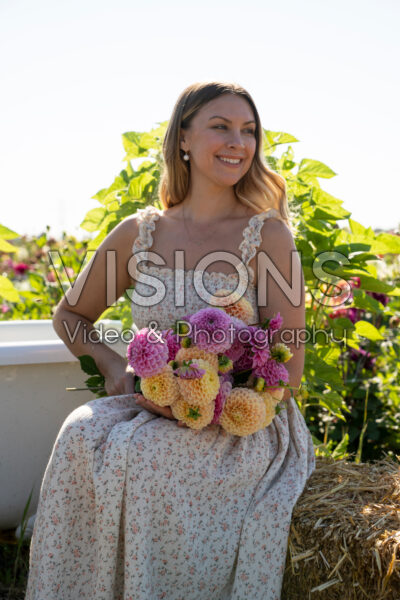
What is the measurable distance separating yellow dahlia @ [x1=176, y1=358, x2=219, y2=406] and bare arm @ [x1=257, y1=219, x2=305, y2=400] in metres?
0.39

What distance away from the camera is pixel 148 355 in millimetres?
1515

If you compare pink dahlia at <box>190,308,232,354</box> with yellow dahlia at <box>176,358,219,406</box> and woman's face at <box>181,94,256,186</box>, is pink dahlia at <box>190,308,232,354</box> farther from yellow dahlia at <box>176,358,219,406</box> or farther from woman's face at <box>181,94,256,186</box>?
→ woman's face at <box>181,94,256,186</box>

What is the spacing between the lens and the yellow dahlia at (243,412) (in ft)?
5.17

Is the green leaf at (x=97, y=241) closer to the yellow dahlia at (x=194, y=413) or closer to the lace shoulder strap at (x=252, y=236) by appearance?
the lace shoulder strap at (x=252, y=236)

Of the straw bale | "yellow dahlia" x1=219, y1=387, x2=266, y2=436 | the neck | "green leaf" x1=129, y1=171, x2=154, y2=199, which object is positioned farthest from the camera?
"green leaf" x1=129, y1=171, x2=154, y2=199

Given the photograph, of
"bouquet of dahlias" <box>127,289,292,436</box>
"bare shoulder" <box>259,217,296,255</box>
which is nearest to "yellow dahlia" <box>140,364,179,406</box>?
"bouquet of dahlias" <box>127,289,292,436</box>

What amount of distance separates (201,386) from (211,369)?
0.05 metres

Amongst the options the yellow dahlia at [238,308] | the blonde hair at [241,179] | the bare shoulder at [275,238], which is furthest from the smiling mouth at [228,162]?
the yellow dahlia at [238,308]

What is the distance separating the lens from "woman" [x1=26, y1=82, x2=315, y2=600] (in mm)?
1529

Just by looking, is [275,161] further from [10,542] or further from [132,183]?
[10,542]

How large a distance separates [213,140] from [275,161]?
56 cm

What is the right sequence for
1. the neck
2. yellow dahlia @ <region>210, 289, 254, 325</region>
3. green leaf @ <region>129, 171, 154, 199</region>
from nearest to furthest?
yellow dahlia @ <region>210, 289, 254, 325</region>
the neck
green leaf @ <region>129, 171, 154, 199</region>

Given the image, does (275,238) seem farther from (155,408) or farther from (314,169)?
(155,408)

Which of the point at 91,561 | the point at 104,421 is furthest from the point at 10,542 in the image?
the point at 104,421
